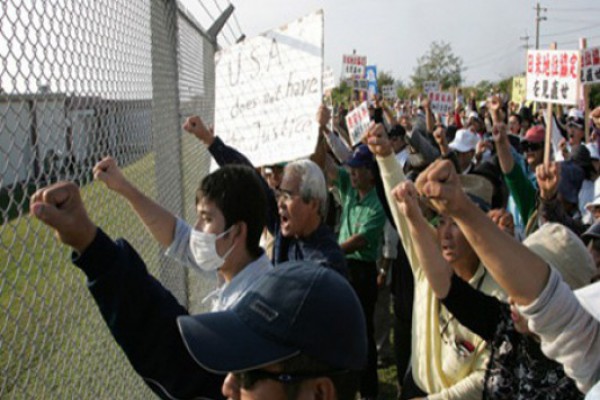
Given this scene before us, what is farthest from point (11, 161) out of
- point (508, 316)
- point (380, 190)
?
point (380, 190)

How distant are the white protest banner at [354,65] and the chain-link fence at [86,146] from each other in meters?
10.3

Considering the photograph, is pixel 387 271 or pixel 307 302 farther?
pixel 387 271

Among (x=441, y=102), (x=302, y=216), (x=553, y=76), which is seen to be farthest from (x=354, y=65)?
(x=302, y=216)

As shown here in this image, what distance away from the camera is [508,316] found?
8.45 ft

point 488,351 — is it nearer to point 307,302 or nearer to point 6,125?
point 307,302

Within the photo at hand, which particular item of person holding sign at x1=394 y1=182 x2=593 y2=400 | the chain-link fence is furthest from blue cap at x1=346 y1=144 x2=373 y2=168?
person holding sign at x1=394 y1=182 x2=593 y2=400

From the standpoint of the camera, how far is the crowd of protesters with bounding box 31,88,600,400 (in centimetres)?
144

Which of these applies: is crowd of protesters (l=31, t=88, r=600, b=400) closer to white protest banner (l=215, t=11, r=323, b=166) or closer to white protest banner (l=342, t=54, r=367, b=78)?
white protest banner (l=215, t=11, r=323, b=166)

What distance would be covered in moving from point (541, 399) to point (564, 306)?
2.07 ft

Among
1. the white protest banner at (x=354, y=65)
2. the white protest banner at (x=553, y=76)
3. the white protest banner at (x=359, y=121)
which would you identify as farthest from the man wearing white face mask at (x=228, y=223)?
the white protest banner at (x=354, y=65)

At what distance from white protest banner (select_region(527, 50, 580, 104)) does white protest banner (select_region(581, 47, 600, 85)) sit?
190 cm

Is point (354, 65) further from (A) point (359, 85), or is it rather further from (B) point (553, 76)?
(B) point (553, 76)

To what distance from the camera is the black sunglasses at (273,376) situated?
1.39 metres

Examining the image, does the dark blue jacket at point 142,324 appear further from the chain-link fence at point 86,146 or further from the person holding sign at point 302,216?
the person holding sign at point 302,216
